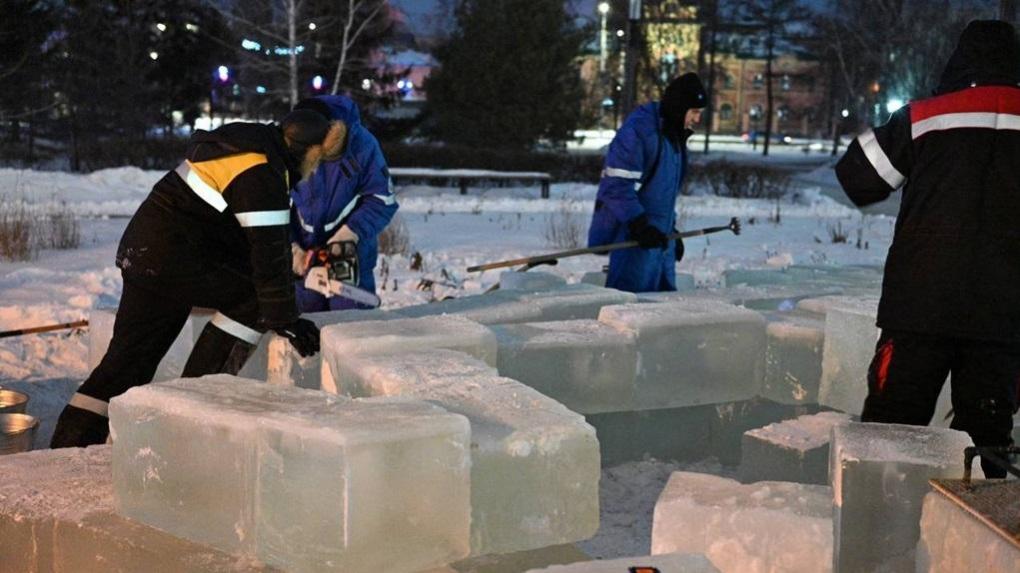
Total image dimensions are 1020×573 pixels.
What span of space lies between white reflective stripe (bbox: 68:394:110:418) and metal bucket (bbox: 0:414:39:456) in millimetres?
339

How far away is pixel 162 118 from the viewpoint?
3381cm

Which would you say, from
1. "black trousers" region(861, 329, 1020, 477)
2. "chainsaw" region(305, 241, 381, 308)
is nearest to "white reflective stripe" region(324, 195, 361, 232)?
"chainsaw" region(305, 241, 381, 308)

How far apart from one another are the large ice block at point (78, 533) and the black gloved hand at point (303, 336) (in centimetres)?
89

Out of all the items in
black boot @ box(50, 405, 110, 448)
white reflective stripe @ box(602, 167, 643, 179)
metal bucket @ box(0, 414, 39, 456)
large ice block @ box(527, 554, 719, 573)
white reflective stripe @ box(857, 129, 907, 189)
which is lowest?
metal bucket @ box(0, 414, 39, 456)

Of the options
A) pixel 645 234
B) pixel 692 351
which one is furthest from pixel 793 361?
pixel 645 234

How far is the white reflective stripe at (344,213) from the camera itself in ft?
19.1

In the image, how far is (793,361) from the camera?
199 inches

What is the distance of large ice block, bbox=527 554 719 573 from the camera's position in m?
2.58

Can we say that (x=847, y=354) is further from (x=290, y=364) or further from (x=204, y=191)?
(x=204, y=191)

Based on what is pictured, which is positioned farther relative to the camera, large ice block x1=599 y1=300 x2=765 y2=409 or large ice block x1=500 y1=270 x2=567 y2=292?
large ice block x1=500 y1=270 x2=567 y2=292

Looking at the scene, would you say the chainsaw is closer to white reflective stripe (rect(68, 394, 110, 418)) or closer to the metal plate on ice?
white reflective stripe (rect(68, 394, 110, 418))

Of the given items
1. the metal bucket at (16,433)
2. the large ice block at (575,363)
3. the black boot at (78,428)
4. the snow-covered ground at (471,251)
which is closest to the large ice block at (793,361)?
the snow-covered ground at (471,251)

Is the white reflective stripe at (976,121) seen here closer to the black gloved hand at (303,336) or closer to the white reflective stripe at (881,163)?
the white reflective stripe at (881,163)

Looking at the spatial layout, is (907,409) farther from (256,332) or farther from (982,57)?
(256,332)
